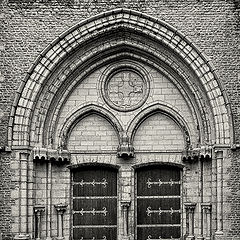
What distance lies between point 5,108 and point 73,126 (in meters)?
1.93

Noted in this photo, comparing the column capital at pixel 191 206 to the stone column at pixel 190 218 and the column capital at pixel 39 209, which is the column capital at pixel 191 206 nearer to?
the stone column at pixel 190 218

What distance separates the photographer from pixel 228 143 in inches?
655

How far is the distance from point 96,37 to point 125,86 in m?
1.59

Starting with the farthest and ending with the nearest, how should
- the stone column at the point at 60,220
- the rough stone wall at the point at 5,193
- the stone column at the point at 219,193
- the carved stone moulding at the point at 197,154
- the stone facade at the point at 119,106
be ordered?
the stone column at the point at 60,220, the carved stone moulding at the point at 197,154, the stone facade at the point at 119,106, the rough stone wall at the point at 5,193, the stone column at the point at 219,193

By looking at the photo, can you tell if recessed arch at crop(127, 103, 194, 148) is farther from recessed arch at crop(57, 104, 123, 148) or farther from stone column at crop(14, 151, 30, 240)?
stone column at crop(14, 151, 30, 240)

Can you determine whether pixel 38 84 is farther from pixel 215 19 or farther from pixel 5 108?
pixel 215 19

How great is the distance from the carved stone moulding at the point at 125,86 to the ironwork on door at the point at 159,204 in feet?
5.82

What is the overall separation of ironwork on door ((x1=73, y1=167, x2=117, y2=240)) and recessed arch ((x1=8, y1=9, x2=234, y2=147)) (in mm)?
1917

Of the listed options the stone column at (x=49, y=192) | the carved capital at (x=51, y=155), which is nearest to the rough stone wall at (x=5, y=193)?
the carved capital at (x=51, y=155)

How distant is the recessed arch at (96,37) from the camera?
16828mm

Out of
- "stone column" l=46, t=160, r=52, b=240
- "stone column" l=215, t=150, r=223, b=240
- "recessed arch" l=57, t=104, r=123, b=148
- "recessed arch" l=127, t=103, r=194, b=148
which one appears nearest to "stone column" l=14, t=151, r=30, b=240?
"stone column" l=46, t=160, r=52, b=240

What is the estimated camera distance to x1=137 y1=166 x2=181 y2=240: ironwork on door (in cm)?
1770

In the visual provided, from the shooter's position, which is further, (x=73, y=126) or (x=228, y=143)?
(x=73, y=126)

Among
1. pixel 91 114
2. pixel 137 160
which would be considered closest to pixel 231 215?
pixel 137 160
